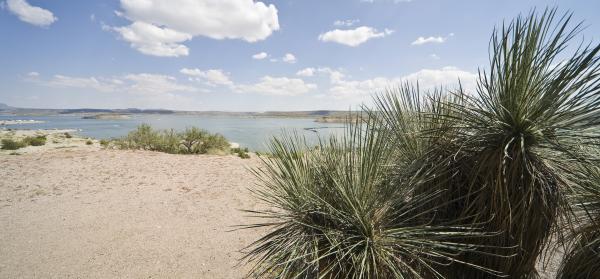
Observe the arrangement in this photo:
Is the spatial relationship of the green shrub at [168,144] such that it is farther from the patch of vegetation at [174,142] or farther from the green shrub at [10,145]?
the green shrub at [10,145]

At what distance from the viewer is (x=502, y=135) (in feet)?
6.26

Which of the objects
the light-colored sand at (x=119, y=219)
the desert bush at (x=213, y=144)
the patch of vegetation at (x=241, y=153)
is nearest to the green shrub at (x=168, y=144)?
the desert bush at (x=213, y=144)

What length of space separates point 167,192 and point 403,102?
28.2 feet

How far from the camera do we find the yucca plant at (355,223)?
77.5 inches

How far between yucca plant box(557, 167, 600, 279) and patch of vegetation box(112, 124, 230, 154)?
1793 centimetres

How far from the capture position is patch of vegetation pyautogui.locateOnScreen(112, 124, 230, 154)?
60.0 feet

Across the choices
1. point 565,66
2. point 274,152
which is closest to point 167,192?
point 274,152

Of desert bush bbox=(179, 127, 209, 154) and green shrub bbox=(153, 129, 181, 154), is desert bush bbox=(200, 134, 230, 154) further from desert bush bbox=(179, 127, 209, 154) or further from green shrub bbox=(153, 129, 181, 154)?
green shrub bbox=(153, 129, 181, 154)

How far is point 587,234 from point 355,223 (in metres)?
1.92

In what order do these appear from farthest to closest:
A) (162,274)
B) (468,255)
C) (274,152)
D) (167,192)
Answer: (167,192) < (162,274) < (274,152) < (468,255)

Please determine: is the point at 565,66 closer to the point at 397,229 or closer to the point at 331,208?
the point at 397,229

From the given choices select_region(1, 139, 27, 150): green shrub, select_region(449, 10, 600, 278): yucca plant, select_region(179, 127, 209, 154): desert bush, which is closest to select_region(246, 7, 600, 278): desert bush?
select_region(449, 10, 600, 278): yucca plant

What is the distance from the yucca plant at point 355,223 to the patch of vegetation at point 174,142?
56.2 ft

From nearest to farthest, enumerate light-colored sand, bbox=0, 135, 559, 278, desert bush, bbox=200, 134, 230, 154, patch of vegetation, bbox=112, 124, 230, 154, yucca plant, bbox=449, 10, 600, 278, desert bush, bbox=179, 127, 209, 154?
yucca plant, bbox=449, 10, 600, 278, light-colored sand, bbox=0, 135, 559, 278, patch of vegetation, bbox=112, 124, 230, 154, desert bush, bbox=179, 127, 209, 154, desert bush, bbox=200, 134, 230, 154
